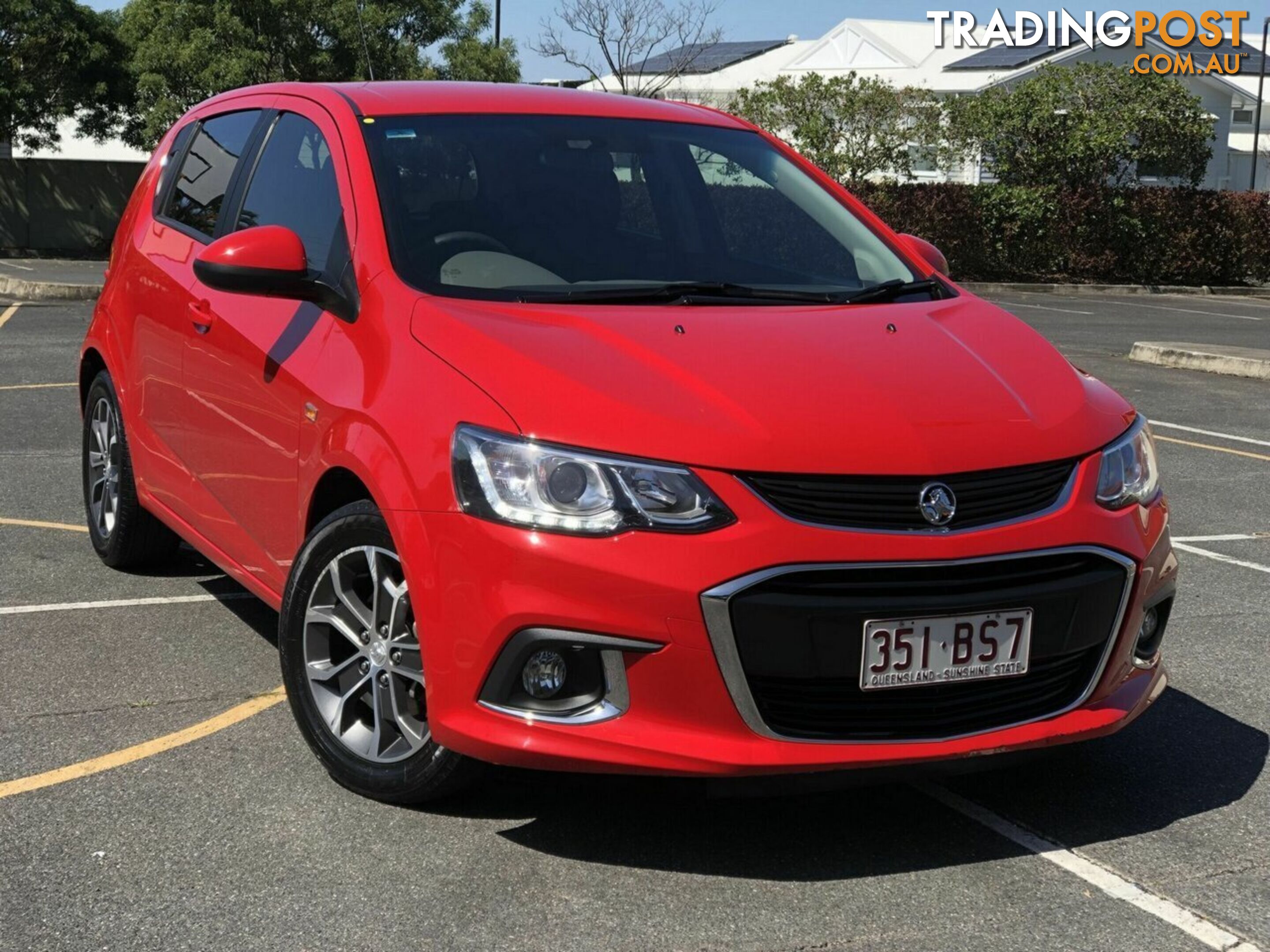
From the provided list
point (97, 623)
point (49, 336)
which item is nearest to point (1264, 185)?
point (49, 336)

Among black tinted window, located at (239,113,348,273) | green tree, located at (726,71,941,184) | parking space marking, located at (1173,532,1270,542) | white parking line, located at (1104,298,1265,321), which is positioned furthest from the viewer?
green tree, located at (726,71,941,184)

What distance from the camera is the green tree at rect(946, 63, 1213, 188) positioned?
30.3 meters

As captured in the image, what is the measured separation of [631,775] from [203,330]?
215 cm

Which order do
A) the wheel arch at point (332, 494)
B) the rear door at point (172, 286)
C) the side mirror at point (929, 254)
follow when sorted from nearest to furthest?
the wheel arch at point (332, 494)
the side mirror at point (929, 254)
the rear door at point (172, 286)

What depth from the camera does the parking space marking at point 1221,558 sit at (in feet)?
22.0

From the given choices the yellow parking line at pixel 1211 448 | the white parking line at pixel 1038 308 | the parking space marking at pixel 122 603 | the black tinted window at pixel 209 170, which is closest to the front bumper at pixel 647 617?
the black tinted window at pixel 209 170

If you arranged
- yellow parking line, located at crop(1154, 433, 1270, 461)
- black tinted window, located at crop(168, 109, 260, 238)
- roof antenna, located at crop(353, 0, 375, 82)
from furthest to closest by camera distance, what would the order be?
yellow parking line, located at crop(1154, 433, 1270, 461) < roof antenna, located at crop(353, 0, 375, 82) < black tinted window, located at crop(168, 109, 260, 238)

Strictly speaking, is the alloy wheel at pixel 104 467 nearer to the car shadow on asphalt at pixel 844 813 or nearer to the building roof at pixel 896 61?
the car shadow on asphalt at pixel 844 813

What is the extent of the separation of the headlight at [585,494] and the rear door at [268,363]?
2.87ft

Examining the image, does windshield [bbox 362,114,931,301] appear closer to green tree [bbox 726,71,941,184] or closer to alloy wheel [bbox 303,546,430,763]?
alloy wheel [bbox 303,546,430,763]

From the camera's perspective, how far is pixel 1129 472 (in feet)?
12.6

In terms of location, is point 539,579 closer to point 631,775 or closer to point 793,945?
point 631,775

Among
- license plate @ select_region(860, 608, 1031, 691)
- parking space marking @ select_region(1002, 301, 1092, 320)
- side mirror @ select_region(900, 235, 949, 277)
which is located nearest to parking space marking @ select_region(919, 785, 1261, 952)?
license plate @ select_region(860, 608, 1031, 691)

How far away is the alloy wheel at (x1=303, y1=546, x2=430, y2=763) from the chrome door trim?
0.72 m
